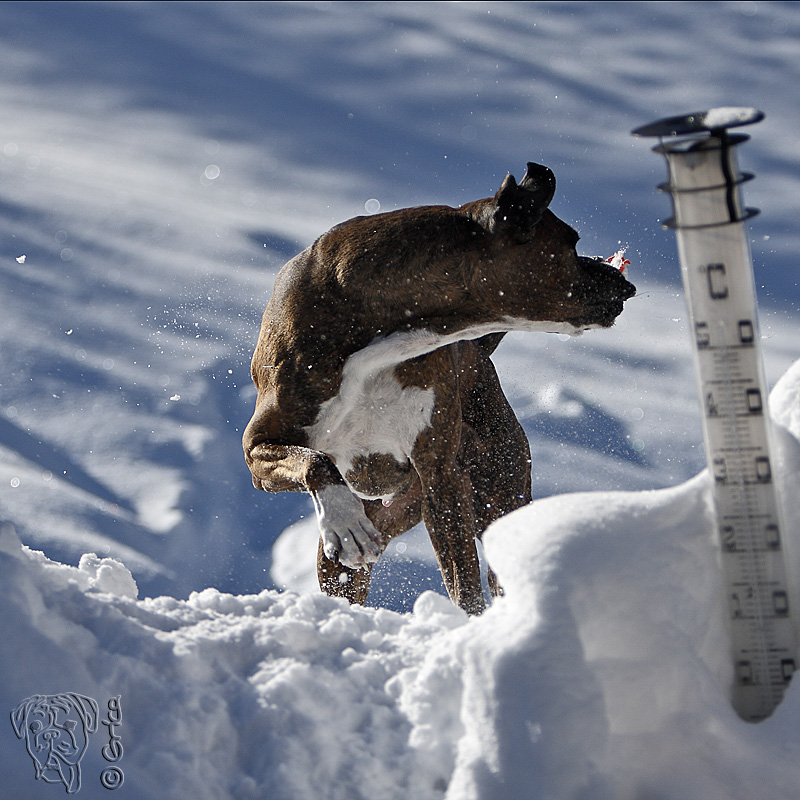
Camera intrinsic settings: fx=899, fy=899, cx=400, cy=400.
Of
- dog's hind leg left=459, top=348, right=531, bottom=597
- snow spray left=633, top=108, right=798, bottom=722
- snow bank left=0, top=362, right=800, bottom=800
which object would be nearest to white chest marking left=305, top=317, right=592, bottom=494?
dog's hind leg left=459, top=348, right=531, bottom=597

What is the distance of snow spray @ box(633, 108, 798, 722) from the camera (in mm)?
1840

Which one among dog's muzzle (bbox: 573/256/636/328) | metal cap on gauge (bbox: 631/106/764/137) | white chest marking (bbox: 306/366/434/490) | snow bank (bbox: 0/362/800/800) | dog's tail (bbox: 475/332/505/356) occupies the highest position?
metal cap on gauge (bbox: 631/106/764/137)

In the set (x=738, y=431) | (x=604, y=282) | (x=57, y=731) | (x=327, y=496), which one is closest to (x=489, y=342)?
(x=604, y=282)

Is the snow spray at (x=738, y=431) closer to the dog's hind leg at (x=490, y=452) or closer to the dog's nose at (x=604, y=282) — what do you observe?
the dog's nose at (x=604, y=282)

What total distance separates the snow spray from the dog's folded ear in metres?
1.34

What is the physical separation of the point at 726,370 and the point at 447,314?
1507 mm

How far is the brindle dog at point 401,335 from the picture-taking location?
3.24 meters

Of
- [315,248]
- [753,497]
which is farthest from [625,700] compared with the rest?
[315,248]

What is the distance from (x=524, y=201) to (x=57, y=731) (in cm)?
226

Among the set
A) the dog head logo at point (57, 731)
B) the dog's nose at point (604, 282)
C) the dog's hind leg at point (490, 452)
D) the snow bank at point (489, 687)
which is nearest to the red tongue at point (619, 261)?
the dog's nose at point (604, 282)

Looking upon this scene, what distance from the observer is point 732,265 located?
6.07ft

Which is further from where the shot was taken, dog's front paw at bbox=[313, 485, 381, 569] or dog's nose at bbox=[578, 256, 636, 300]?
dog's nose at bbox=[578, 256, 636, 300]

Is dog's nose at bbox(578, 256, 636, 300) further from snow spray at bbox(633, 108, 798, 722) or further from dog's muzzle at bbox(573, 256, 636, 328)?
snow spray at bbox(633, 108, 798, 722)

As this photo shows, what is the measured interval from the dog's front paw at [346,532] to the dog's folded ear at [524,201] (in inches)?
44.2
